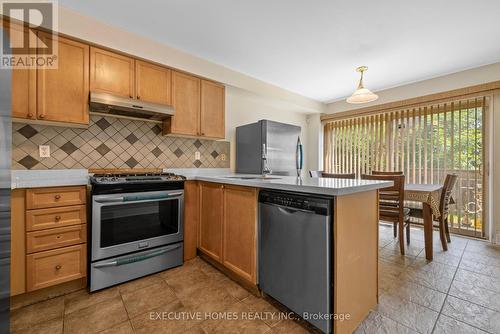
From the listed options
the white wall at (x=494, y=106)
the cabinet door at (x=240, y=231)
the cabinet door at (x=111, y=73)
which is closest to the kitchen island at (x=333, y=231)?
the cabinet door at (x=240, y=231)

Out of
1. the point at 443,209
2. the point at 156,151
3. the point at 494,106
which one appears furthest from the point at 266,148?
the point at 494,106

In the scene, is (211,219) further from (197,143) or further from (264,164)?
(197,143)

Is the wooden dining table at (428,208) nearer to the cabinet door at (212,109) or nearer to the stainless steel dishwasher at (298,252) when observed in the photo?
the stainless steel dishwasher at (298,252)

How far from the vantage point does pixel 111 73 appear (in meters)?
2.06

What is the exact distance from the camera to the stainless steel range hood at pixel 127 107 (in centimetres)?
190

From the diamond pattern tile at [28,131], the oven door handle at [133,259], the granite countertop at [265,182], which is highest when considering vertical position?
the diamond pattern tile at [28,131]

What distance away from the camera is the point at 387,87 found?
3639 millimetres

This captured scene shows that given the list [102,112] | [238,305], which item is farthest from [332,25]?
[238,305]

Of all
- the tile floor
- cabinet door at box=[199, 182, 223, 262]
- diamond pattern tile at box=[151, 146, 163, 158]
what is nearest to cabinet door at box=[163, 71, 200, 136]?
diamond pattern tile at box=[151, 146, 163, 158]

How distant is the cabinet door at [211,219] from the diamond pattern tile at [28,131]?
1576 mm

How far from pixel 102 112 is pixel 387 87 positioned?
4.27 m

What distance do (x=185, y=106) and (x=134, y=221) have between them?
1398 millimetres

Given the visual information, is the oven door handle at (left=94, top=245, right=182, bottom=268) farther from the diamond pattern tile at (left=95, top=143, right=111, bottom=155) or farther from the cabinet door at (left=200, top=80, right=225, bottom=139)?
the cabinet door at (left=200, top=80, right=225, bottom=139)

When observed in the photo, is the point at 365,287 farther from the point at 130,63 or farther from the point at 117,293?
the point at 130,63
